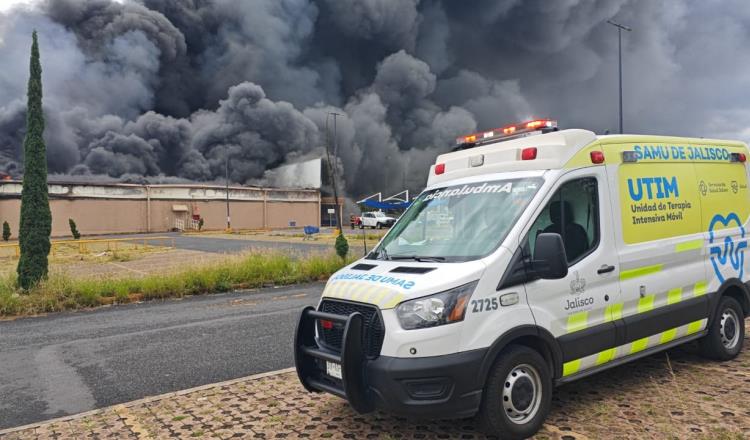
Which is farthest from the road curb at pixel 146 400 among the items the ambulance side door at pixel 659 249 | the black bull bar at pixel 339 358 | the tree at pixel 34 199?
the tree at pixel 34 199

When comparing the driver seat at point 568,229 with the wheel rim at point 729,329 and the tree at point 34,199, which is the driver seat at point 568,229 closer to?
the wheel rim at point 729,329

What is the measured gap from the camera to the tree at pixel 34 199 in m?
11.4

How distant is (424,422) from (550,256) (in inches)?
59.8

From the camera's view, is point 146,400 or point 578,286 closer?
point 578,286

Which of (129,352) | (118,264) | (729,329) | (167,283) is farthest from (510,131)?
(118,264)

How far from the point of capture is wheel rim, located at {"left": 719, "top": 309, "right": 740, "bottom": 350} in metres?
5.14

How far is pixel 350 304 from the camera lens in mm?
3637

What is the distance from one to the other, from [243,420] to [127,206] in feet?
192

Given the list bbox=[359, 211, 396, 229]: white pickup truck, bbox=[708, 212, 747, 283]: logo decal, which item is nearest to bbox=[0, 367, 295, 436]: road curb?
bbox=[708, 212, 747, 283]: logo decal

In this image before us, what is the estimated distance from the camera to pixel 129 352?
662 centimetres

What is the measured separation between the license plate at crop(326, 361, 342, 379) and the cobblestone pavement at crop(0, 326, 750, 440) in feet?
1.64

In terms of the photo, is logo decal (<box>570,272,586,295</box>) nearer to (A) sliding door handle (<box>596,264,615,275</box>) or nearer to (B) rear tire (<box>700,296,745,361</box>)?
(A) sliding door handle (<box>596,264,615,275</box>)

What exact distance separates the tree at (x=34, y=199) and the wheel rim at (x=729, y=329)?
38.7 feet

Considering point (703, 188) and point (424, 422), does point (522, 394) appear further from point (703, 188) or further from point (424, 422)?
point (703, 188)
